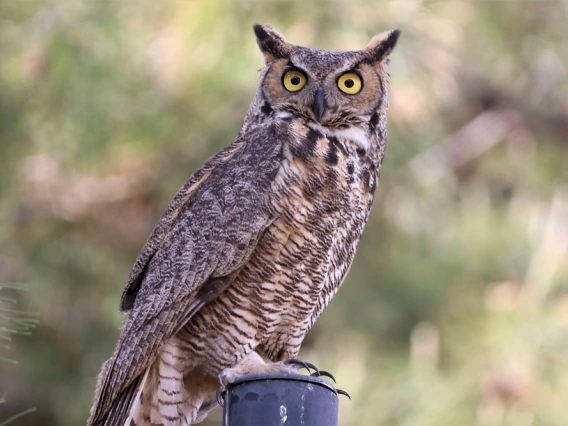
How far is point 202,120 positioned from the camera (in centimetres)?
548

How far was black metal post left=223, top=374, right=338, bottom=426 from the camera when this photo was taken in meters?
1.87

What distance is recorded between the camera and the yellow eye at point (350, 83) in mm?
2691

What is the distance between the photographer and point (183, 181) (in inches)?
215

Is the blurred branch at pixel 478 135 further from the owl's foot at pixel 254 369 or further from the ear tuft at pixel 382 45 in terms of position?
the owl's foot at pixel 254 369

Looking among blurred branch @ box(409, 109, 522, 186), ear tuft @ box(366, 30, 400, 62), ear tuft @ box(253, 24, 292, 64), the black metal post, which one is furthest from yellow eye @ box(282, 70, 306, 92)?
blurred branch @ box(409, 109, 522, 186)

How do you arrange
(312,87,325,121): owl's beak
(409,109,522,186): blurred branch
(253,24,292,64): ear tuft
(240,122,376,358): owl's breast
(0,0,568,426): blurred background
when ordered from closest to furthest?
(240,122,376,358): owl's breast, (312,87,325,121): owl's beak, (253,24,292,64): ear tuft, (0,0,568,426): blurred background, (409,109,522,186): blurred branch

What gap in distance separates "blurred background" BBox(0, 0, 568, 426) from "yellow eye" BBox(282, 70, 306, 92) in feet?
8.21

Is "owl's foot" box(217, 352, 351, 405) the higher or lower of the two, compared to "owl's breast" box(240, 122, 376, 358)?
lower

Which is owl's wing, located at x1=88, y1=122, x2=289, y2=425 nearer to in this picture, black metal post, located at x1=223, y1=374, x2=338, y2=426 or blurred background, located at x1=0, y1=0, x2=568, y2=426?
black metal post, located at x1=223, y1=374, x2=338, y2=426

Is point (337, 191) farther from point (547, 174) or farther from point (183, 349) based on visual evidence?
point (547, 174)

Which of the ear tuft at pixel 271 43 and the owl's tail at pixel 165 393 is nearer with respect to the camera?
the owl's tail at pixel 165 393

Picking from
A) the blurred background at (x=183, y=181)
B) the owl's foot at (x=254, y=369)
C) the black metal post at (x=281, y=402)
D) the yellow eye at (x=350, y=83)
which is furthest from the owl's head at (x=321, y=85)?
the blurred background at (x=183, y=181)

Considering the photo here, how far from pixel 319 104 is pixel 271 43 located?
0.31 m

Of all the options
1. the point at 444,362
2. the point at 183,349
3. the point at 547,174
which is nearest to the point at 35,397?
the point at 444,362
